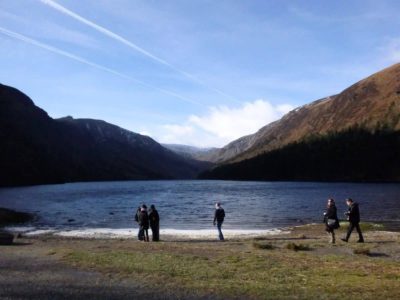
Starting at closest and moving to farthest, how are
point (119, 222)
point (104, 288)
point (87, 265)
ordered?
point (104, 288) < point (87, 265) < point (119, 222)

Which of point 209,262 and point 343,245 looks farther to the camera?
point 343,245

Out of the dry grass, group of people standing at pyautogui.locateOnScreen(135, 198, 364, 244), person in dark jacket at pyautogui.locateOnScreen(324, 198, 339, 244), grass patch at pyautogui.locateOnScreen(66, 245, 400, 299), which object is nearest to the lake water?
group of people standing at pyautogui.locateOnScreen(135, 198, 364, 244)

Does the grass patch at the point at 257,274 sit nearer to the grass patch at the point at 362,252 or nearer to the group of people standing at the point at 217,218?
the grass patch at the point at 362,252

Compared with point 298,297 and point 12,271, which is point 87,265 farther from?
point 298,297

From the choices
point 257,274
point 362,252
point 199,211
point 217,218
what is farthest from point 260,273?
point 199,211

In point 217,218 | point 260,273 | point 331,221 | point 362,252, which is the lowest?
point 362,252

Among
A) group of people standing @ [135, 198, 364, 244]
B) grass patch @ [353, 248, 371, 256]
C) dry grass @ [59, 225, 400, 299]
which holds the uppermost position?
group of people standing @ [135, 198, 364, 244]

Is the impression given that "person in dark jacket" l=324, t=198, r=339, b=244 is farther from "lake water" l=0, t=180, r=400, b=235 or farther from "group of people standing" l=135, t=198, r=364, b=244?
"lake water" l=0, t=180, r=400, b=235

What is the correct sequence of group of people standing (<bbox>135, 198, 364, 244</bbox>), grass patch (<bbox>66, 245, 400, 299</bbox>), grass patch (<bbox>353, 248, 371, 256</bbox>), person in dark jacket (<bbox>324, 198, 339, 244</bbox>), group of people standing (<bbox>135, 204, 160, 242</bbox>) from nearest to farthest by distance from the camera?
1. grass patch (<bbox>66, 245, 400, 299</bbox>)
2. grass patch (<bbox>353, 248, 371, 256</bbox>)
3. person in dark jacket (<bbox>324, 198, 339, 244</bbox>)
4. group of people standing (<bbox>135, 198, 364, 244</bbox>)
5. group of people standing (<bbox>135, 204, 160, 242</bbox>)

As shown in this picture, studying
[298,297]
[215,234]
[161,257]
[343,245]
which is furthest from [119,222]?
[298,297]

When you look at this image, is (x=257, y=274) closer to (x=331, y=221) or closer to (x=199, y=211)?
(x=331, y=221)

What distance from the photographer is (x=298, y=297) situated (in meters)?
13.4

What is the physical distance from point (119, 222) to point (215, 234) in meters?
19.8

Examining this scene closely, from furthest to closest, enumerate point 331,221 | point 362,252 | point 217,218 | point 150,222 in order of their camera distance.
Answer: point 217,218
point 150,222
point 331,221
point 362,252
